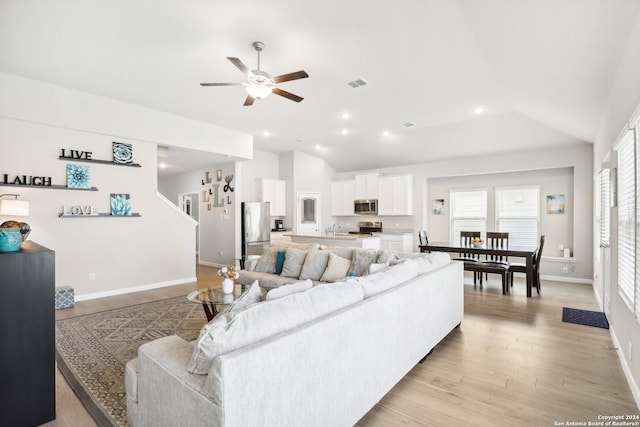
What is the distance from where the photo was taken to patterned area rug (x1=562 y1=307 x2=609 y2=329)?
3812 millimetres

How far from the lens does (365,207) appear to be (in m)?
9.05

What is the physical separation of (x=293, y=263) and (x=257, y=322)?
115 inches

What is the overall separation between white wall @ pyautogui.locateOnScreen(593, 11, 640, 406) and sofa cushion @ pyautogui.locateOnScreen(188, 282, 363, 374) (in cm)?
231

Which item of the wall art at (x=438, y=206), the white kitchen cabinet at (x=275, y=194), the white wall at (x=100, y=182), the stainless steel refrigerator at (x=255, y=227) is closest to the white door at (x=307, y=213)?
the white kitchen cabinet at (x=275, y=194)

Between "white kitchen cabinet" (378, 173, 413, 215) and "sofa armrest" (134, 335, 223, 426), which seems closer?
"sofa armrest" (134, 335, 223, 426)

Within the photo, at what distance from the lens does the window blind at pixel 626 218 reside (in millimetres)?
2406

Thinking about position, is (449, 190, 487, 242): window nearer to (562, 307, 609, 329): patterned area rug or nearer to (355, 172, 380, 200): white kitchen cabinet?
(355, 172, 380, 200): white kitchen cabinet

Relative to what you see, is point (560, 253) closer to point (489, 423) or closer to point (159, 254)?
point (489, 423)

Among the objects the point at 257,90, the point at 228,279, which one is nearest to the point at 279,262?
the point at 228,279

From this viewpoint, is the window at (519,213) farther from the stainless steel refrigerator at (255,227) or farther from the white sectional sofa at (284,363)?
the white sectional sofa at (284,363)

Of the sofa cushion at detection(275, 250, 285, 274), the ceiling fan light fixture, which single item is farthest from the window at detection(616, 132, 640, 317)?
the sofa cushion at detection(275, 250, 285, 274)

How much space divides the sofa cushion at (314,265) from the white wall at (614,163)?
2957 millimetres

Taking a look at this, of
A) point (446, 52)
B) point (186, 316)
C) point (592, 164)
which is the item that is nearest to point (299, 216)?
point (186, 316)

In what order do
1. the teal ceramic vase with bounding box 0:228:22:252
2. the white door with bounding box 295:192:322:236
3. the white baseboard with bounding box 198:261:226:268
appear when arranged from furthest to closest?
1. the white door with bounding box 295:192:322:236
2. the white baseboard with bounding box 198:261:226:268
3. the teal ceramic vase with bounding box 0:228:22:252
